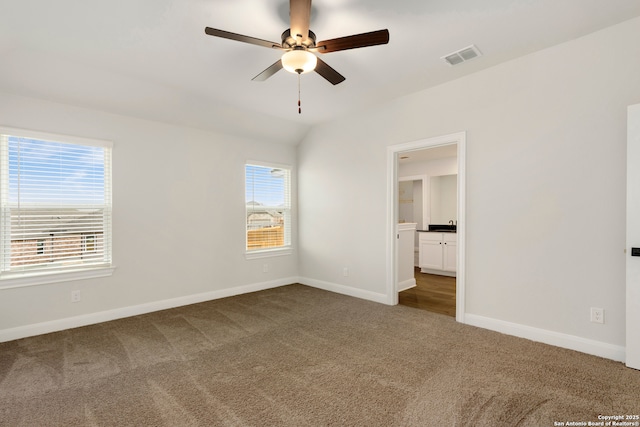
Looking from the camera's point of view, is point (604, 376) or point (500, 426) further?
point (604, 376)

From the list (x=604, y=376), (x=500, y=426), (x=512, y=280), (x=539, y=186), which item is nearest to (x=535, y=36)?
(x=539, y=186)

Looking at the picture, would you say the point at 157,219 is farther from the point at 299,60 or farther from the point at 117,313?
the point at 299,60

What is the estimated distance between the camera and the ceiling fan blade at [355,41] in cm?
203

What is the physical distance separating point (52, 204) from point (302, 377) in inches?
128

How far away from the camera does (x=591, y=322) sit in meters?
2.68

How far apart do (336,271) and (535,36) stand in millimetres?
3658

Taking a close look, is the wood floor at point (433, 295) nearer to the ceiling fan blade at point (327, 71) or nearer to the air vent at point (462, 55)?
the air vent at point (462, 55)

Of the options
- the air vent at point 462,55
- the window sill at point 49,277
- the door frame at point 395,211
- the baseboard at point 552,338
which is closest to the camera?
the baseboard at point 552,338

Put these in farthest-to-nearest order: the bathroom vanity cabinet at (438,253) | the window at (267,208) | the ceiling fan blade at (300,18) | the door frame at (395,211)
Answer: the bathroom vanity cabinet at (438,253) → the window at (267,208) → the door frame at (395,211) → the ceiling fan blade at (300,18)

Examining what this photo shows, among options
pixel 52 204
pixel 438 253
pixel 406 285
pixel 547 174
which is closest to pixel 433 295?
pixel 406 285

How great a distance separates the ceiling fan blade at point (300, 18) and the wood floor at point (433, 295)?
3394 millimetres

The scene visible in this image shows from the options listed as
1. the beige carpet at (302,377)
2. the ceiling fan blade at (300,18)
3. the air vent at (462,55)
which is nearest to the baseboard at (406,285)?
the beige carpet at (302,377)

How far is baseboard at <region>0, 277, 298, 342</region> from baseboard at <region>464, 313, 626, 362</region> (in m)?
3.18

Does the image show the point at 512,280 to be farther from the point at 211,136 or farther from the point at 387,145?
Answer: the point at 211,136
